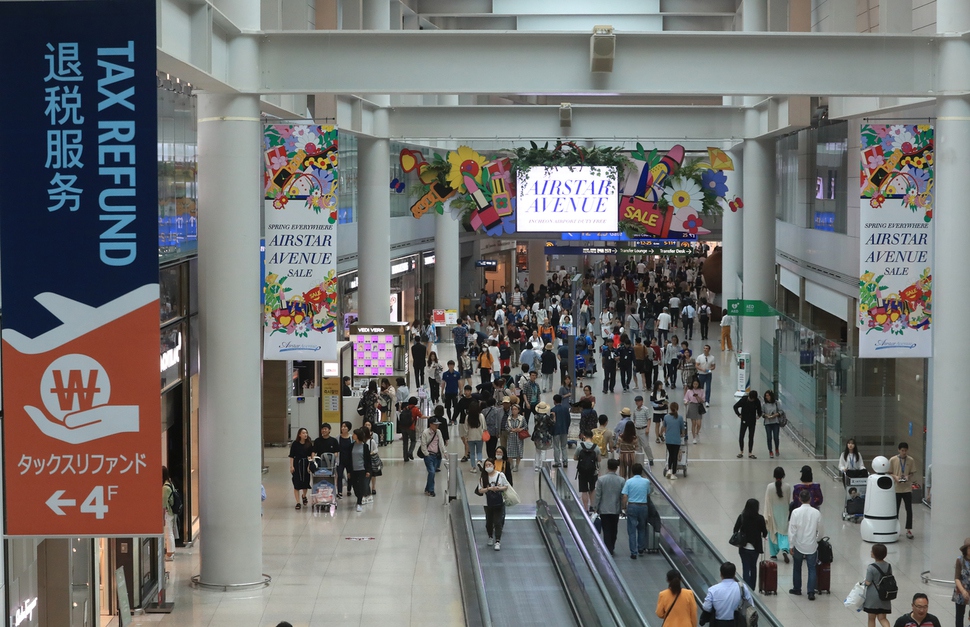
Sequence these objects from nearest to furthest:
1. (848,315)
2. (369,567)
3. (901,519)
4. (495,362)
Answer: (369,567)
(901,519)
(848,315)
(495,362)

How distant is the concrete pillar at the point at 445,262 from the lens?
37656 mm

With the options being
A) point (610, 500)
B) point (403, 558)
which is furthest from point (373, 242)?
point (610, 500)

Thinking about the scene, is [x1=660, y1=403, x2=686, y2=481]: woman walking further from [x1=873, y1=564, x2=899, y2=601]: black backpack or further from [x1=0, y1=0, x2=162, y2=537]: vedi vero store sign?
[x1=0, y1=0, x2=162, y2=537]: vedi vero store sign

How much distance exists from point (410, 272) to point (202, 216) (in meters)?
25.9

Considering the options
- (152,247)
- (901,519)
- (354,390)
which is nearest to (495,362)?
(354,390)

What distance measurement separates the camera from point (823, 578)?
13000mm

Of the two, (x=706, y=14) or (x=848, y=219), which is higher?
(x=706, y=14)

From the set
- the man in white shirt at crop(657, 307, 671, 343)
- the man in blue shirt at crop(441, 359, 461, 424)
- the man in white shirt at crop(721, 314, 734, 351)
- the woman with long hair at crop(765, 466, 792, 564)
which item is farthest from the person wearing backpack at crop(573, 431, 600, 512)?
the man in white shirt at crop(721, 314, 734, 351)

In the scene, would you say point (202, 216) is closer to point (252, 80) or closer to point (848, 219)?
point (252, 80)

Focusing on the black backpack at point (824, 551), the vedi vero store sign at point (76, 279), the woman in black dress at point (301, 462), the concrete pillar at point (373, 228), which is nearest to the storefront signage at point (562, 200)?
the concrete pillar at point (373, 228)

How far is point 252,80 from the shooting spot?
42.0 ft

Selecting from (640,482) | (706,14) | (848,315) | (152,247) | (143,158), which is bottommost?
(640,482)

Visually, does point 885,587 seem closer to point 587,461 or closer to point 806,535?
point 806,535

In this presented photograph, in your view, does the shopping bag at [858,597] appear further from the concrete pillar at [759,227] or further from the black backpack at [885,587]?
the concrete pillar at [759,227]
